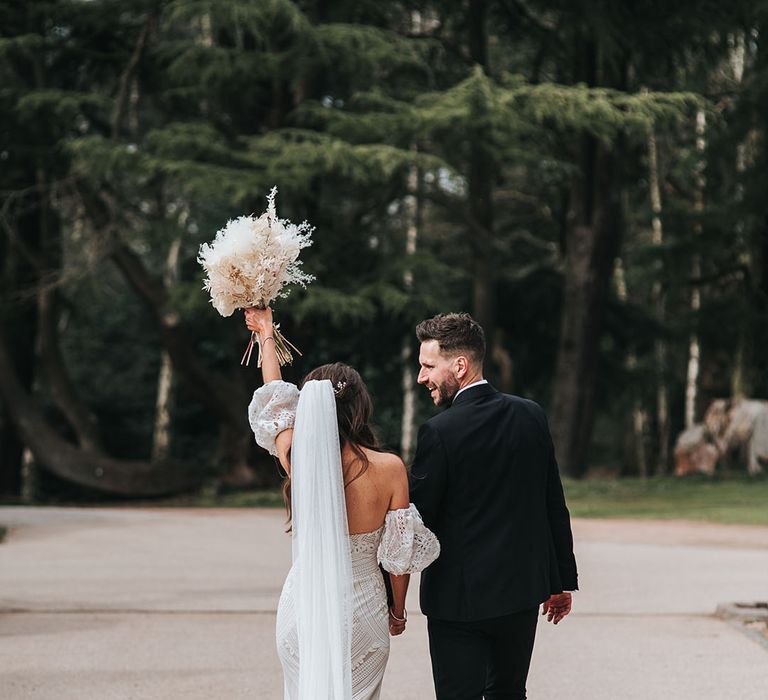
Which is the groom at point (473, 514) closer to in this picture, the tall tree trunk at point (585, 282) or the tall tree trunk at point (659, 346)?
the tall tree trunk at point (585, 282)

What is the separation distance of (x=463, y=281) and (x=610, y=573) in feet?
62.6

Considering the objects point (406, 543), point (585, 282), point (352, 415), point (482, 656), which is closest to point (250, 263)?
point (352, 415)

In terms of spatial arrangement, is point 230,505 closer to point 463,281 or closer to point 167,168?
point 167,168

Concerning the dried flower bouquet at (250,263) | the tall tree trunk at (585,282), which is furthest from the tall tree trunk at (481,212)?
the dried flower bouquet at (250,263)

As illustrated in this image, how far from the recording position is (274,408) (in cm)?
446

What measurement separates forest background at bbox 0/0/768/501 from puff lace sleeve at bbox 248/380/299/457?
1730 cm

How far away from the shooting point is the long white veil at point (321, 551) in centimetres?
430

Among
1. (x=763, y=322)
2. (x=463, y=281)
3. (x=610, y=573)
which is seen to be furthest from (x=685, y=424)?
(x=610, y=573)

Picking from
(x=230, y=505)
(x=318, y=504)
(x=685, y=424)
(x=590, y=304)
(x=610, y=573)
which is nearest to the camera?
(x=318, y=504)

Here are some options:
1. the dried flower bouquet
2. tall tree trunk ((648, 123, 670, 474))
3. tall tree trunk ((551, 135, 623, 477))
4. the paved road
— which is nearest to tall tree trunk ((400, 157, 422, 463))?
tall tree trunk ((551, 135, 623, 477))

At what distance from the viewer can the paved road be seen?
7.24 meters

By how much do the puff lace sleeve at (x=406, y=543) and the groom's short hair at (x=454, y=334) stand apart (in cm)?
52

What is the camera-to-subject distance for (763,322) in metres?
33.2

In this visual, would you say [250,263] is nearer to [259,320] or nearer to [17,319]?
[259,320]
